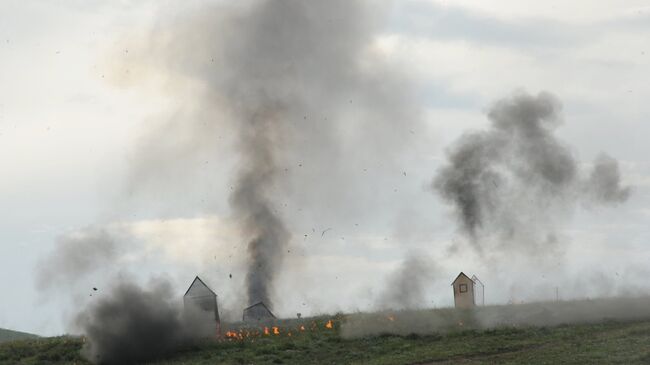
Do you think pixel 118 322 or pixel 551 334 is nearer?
pixel 551 334

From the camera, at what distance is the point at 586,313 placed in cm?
5803

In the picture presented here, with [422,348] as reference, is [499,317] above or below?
above

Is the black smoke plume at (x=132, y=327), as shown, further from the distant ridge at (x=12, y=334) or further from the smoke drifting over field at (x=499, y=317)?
the distant ridge at (x=12, y=334)

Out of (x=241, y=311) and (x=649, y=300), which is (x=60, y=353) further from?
(x=649, y=300)

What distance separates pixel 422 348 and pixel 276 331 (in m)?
13.9

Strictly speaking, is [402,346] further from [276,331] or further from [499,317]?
[276,331]

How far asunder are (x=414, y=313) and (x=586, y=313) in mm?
11245

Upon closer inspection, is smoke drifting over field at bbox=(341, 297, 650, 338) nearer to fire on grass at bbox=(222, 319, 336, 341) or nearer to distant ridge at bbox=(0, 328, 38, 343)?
fire on grass at bbox=(222, 319, 336, 341)

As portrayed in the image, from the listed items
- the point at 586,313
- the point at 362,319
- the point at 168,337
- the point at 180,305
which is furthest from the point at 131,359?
the point at 586,313

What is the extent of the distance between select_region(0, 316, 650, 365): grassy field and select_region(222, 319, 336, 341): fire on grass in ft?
0.65

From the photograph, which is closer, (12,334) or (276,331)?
(276,331)

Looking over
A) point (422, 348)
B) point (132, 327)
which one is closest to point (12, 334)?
point (132, 327)

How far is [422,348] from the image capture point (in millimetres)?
52969

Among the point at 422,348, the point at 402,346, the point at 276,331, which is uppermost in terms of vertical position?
the point at 276,331
